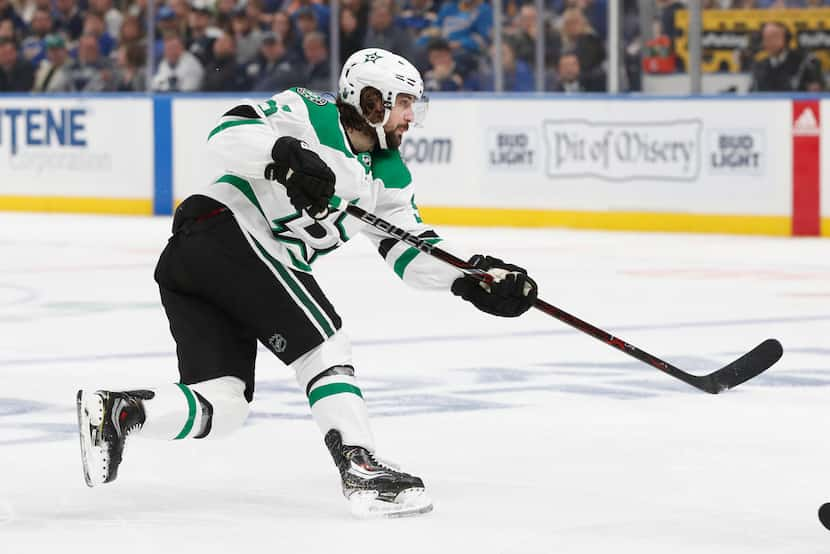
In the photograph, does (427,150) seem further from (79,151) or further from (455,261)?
(455,261)

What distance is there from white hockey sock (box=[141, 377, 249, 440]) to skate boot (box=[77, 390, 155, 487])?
38 mm

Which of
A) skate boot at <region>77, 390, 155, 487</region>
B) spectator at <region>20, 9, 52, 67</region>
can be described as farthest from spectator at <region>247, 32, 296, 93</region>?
skate boot at <region>77, 390, 155, 487</region>

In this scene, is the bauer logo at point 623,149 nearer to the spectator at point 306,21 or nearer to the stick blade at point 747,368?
the spectator at point 306,21

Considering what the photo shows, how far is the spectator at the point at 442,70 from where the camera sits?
39.9 ft

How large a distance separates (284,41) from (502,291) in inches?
363

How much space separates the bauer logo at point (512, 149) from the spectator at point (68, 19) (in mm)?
3579

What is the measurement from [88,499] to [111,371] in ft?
6.73

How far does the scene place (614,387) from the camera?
216 inches

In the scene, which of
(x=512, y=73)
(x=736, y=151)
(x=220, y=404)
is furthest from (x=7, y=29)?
(x=220, y=404)

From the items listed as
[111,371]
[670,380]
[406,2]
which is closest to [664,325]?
[670,380]

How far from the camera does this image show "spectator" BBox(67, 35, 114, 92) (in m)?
13.8

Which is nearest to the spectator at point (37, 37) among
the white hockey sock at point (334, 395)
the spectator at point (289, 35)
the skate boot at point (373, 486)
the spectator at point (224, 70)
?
the spectator at point (224, 70)

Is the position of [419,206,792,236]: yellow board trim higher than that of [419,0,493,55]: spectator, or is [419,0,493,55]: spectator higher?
[419,0,493,55]: spectator

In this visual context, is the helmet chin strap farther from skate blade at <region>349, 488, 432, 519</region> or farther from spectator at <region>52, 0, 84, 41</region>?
spectator at <region>52, 0, 84, 41</region>
